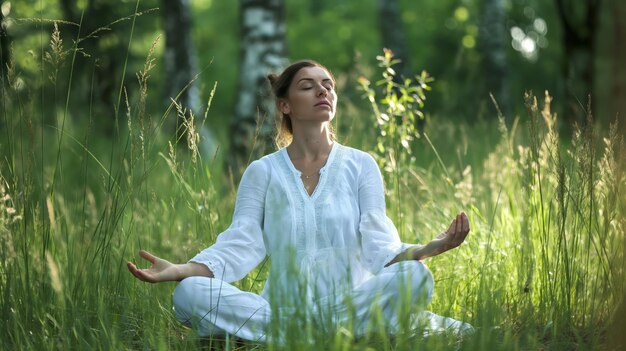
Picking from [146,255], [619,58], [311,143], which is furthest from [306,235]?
[619,58]

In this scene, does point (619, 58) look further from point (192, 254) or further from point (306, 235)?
point (192, 254)

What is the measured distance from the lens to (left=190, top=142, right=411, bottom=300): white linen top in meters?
3.53

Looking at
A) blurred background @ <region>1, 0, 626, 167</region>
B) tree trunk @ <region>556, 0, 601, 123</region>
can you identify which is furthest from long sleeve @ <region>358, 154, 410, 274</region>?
tree trunk @ <region>556, 0, 601, 123</region>

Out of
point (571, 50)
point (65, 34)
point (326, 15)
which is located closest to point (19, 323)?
point (571, 50)

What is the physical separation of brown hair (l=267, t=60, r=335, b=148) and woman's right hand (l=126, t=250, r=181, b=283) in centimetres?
88

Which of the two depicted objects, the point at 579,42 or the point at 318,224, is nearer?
the point at 318,224

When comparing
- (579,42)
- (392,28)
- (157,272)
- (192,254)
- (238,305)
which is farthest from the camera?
(392,28)

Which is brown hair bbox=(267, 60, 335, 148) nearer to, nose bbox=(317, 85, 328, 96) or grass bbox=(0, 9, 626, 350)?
nose bbox=(317, 85, 328, 96)

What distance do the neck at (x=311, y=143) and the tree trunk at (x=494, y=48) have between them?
821cm

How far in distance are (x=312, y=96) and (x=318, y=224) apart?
0.52m

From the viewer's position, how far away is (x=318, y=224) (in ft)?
11.9

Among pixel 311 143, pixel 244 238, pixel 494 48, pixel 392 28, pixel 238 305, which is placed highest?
pixel 392 28

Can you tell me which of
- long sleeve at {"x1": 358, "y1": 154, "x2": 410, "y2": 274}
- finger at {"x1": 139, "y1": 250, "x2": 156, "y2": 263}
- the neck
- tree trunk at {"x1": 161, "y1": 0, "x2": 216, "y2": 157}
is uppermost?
tree trunk at {"x1": 161, "y1": 0, "x2": 216, "y2": 157}

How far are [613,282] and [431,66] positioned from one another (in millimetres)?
24663
